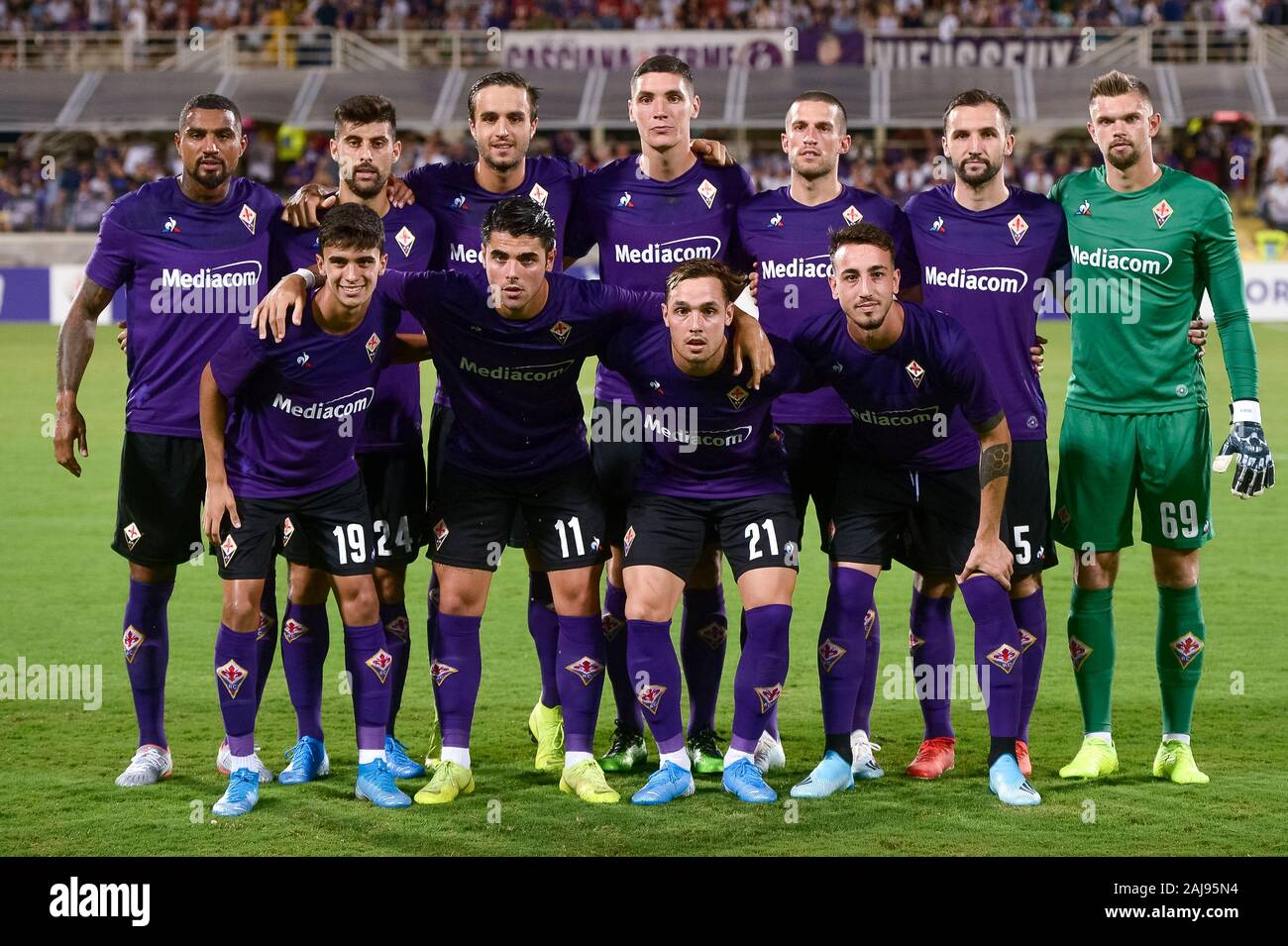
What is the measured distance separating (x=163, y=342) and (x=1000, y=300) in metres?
3.03

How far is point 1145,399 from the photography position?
232 inches

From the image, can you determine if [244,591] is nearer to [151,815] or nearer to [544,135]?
[151,815]

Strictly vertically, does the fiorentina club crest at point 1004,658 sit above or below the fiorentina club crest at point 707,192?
below

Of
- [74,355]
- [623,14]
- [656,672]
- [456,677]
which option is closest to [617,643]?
[656,672]

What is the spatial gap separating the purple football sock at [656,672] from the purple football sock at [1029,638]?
1315 mm

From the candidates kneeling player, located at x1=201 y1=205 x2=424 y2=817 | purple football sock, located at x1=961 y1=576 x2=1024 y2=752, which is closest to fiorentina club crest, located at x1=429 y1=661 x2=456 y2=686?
kneeling player, located at x1=201 y1=205 x2=424 y2=817

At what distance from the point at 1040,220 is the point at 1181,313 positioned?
0.61 meters

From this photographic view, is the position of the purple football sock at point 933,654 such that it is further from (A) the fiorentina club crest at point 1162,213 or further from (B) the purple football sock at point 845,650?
(A) the fiorentina club crest at point 1162,213

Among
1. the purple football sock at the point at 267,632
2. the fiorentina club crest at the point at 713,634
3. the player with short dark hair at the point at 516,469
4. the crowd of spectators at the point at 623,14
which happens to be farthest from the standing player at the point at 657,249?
the crowd of spectators at the point at 623,14

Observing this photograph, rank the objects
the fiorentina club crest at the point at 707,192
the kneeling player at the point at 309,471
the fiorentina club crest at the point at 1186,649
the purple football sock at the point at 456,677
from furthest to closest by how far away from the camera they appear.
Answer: the fiorentina club crest at the point at 707,192
the fiorentina club crest at the point at 1186,649
the purple football sock at the point at 456,677
the kneeling player at the point at 309,471

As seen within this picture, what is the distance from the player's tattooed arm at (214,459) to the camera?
5500mm

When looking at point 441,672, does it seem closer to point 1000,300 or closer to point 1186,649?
point 1000,300

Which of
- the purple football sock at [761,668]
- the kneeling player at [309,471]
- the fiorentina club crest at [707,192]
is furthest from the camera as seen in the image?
the fiorentina club crest at [707,192]

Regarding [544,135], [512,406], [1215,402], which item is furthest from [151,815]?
[544,135]
